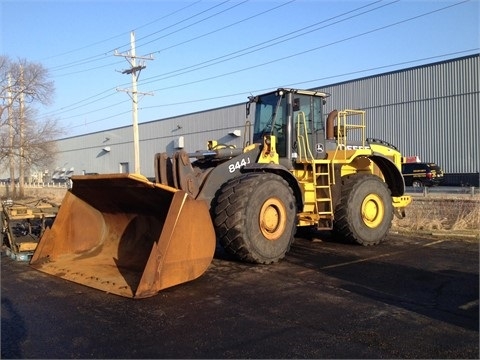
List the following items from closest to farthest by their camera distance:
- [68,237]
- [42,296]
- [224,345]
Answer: [224,345] < [42,296] < [68,237]

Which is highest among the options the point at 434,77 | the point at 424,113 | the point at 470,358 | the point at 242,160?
the point at 434,77

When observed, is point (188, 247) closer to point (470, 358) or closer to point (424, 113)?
point (470, 358)

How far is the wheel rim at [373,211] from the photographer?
9812mm

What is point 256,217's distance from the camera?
24.4ft

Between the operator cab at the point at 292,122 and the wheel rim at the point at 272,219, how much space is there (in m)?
1.46

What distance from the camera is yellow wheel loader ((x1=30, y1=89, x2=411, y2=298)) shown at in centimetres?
631

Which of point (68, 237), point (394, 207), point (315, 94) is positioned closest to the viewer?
point (68, 237)

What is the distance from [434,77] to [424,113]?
2.60 meters

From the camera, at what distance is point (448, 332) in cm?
472

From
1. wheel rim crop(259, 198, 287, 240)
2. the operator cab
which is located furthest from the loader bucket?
the operator cab

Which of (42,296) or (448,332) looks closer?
(448,332)

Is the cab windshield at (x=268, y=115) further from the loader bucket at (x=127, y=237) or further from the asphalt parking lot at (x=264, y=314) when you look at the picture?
the loader bucket at (x=127, y=237)

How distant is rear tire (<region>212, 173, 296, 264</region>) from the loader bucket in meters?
0.71

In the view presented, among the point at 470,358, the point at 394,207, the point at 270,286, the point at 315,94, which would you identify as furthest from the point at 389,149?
the point at 470,358
